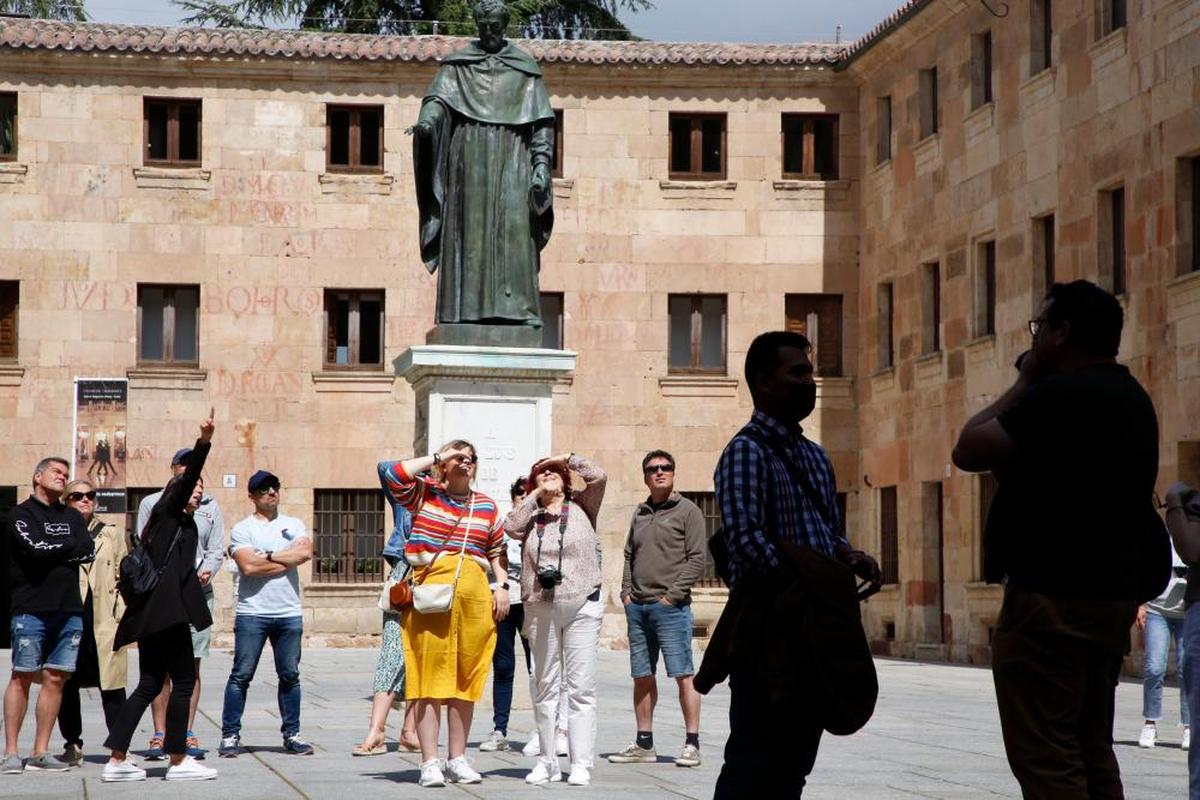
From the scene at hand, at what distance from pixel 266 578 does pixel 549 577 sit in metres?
2.62

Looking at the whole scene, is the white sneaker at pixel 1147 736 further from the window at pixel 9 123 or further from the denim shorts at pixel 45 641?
the window at pixel 9 123

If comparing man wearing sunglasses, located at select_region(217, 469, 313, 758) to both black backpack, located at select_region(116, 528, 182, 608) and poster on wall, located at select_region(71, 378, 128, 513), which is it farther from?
poster on wall, located at select_region(71, 378, 128, 513)

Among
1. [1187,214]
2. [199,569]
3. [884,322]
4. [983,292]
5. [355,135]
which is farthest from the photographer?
[355,135]

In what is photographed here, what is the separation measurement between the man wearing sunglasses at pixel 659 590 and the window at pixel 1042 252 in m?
16.3

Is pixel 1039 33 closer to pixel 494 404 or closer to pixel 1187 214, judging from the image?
pixel 1187 214

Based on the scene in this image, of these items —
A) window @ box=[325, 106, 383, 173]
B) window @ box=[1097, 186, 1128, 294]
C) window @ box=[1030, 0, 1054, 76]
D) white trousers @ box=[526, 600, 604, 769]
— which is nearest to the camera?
white trousers @ box=[526, 600, 604, 769]

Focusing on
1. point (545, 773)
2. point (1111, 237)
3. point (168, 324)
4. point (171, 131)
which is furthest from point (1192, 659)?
point (171, 131)

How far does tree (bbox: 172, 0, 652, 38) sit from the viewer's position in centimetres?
4103

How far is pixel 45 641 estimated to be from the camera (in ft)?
40.8

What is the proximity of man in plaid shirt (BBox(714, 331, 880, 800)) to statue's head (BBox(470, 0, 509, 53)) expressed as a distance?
9.79 m

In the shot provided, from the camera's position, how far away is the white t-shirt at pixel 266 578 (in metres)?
13.5

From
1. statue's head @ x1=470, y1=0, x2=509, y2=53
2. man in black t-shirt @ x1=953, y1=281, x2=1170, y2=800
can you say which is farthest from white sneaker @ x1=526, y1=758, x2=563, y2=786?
statue's head @ x1=470, y1=0, x2=509, y2=53

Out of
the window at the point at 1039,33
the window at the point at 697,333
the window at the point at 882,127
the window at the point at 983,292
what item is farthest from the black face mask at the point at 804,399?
the window at the point at 697,333

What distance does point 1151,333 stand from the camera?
2467 cm
